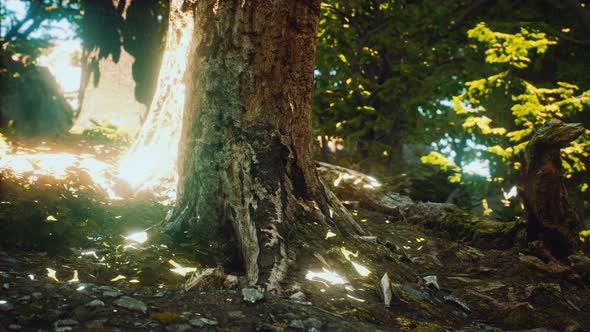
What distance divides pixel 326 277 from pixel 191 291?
1044 millimetres

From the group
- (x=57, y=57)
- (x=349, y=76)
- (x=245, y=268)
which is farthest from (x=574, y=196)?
(x=57, y=57)

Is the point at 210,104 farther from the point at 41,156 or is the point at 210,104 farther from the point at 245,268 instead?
the point at 41,156

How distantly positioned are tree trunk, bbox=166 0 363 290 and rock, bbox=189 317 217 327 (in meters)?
1.09

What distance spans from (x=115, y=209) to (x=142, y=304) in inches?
85.2

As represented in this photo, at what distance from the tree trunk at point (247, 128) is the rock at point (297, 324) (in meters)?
1.01

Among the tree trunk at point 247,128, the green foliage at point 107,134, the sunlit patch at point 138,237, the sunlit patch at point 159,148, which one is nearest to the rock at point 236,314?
the tree trunk at point 247,128

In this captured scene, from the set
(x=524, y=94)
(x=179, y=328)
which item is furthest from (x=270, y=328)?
(x=524, y=94)

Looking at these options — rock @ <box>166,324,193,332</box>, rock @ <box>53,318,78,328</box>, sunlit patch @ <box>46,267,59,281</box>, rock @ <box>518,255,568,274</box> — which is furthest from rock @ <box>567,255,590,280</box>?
sunlit patch @ <box>46,267,59,281</box>

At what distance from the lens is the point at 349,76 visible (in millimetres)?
8742

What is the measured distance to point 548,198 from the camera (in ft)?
15.1

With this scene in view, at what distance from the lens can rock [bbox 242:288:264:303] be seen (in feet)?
7.78

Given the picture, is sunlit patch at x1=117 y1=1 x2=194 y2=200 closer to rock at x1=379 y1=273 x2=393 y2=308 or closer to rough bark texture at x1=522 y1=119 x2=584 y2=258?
rock at x1=379 y1=273 x2=393 y2=308

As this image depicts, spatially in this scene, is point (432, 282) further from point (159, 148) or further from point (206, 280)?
point (159, 148)

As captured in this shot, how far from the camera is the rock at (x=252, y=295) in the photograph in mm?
2371
